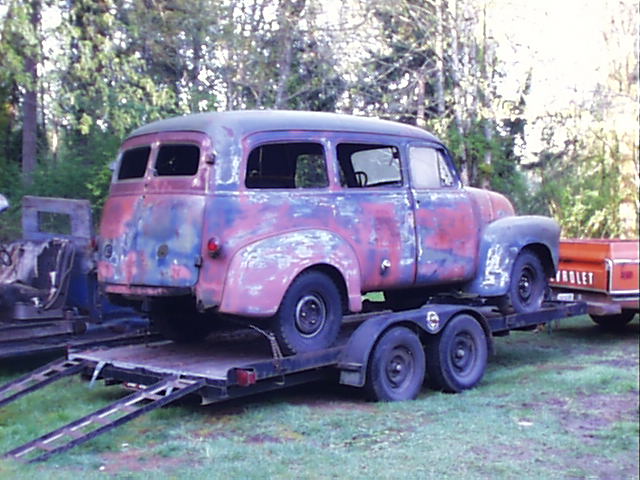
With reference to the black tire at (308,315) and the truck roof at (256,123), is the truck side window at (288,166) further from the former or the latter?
the black tire at (308,315)

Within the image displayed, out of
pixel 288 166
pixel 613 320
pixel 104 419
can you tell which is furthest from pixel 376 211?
pixel 613 320

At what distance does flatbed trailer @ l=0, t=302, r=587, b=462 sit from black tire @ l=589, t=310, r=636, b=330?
12.3 feet

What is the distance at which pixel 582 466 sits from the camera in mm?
6180

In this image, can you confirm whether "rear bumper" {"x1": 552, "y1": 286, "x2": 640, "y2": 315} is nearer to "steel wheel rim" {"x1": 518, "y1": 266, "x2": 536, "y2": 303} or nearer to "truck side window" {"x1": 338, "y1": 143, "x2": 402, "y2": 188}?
"steel wheel rim" {"x1": 518, "y1": 266, "x2": 536, "y2": 303}

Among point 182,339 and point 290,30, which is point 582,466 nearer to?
point 182,339

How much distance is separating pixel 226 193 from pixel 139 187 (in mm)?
968

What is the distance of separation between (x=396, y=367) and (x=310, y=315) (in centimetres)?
110

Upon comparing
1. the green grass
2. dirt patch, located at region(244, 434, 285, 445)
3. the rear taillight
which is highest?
the rear taillight

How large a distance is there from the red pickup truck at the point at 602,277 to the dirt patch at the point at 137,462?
6.74m

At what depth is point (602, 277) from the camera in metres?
11.9

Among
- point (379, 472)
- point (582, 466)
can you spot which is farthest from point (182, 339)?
point (582, 466)

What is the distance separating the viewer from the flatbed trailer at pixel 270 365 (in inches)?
269

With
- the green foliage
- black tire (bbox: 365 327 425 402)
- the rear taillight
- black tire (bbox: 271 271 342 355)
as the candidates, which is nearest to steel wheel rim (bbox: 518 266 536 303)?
black tire (bbox: 365 327 425 402)

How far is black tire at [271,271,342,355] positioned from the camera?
757cm
